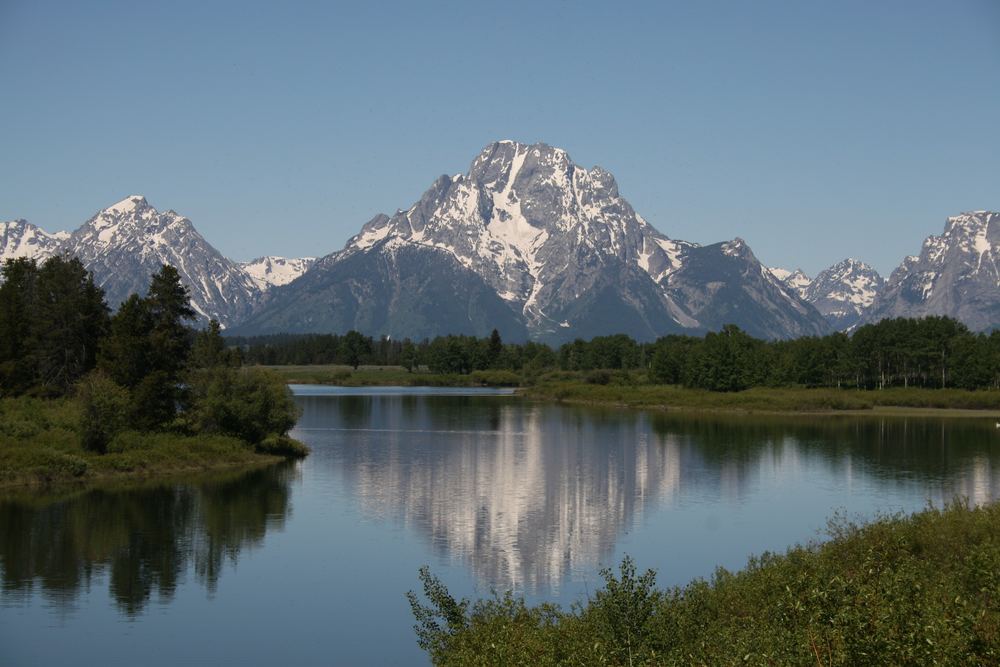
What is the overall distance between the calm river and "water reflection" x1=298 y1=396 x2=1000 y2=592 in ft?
1.34

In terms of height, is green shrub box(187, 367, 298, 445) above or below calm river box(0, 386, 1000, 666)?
above

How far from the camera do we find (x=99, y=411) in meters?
85.3

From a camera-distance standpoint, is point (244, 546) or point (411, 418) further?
point (411, 418)

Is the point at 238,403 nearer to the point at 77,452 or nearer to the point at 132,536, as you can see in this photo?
the point at 77,452

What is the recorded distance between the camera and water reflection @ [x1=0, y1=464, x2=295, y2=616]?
53125 mm

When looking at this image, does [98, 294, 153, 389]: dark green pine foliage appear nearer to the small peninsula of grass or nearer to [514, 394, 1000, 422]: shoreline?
the small peninsula of grass

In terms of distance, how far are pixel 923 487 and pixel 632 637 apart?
6568cm

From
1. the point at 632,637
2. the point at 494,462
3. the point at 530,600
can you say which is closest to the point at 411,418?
the point at 494,462

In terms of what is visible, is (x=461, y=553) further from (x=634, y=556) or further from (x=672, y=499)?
(x=672, y=499)

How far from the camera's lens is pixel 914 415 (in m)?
171

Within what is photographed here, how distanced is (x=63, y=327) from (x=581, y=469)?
2398 inches

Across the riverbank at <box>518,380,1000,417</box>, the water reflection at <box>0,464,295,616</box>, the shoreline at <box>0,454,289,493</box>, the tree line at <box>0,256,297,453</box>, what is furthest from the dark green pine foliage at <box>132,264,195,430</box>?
the riverbank at <box>518,380,1000,417</box>

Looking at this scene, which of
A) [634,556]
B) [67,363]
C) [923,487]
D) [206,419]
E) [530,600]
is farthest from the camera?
[67,363]

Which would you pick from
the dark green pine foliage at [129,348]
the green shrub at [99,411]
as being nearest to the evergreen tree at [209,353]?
the dark green pine foliage at [129,348]
